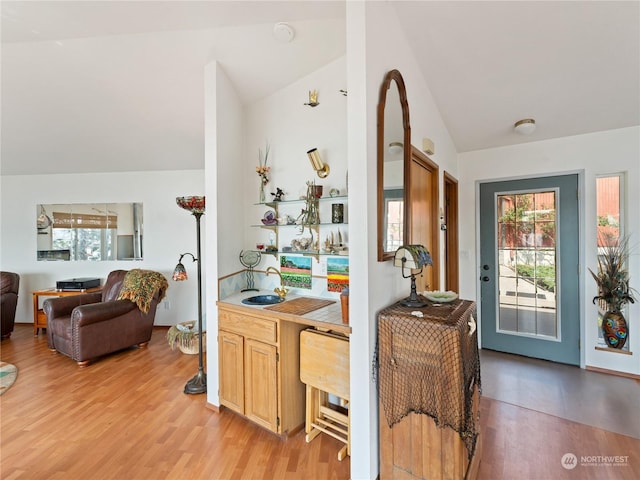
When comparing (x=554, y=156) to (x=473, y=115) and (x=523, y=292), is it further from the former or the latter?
(x=523, y=292)

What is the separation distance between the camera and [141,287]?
3.62 metres

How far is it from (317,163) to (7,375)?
11.8 feet

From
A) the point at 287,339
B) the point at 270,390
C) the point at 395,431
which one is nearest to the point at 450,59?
the point at 287,339

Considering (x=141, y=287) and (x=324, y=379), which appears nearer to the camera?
(x=324, y=379)

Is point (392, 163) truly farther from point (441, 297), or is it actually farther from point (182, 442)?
point (182, 442)

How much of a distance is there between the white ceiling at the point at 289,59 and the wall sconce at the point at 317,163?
733 millimetres

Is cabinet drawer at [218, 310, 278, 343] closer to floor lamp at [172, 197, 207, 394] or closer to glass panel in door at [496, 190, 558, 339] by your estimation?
floor lamp at [172, 197, 207, 394]

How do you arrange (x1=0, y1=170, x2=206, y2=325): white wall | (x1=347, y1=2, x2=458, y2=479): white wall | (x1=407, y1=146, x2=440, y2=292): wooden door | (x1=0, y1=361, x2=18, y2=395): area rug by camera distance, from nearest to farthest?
(x1=347, y1=2, x2=458, y2=479): white wall < (x1=407, y1=146, x2=440, y2=292): wooden door < (x1=0, y1=361, x2=18, y2=395): area rug < (x1=0, y1=170, x2=206, y2=325): white wall

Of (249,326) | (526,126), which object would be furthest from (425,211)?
(249,326)

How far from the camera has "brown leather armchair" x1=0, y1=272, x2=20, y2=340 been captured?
3.98 metres

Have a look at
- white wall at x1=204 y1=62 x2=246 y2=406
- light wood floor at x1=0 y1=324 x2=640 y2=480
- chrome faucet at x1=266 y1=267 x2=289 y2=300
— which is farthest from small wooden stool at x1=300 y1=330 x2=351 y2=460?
white wall at x1=204 y1=62 x2=246 y2=406

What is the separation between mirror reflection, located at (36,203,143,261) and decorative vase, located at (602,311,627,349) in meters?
5.51

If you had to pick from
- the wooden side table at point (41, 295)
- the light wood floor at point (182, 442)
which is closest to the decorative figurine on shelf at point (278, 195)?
the light wood floor at point (182, 442)

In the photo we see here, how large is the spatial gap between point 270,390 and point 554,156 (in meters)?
3.34
